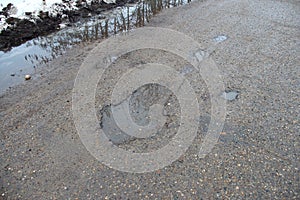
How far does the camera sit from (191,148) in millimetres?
3232

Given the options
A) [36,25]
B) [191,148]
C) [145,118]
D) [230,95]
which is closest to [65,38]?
[36,25]

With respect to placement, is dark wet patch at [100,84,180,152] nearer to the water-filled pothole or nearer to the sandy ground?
the sandy ground

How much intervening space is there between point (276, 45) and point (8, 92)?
576cm

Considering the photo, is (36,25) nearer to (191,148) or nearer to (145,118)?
(145,118)

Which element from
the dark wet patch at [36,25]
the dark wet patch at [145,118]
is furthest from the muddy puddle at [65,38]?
the dark wet patch at [145,118]

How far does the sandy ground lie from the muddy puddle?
2.08 ft

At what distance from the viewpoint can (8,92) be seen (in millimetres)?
4844

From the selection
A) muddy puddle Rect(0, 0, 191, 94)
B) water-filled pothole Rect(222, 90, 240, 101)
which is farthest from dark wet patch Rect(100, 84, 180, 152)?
muddy puddle Rect(0, 0, 191, 94)

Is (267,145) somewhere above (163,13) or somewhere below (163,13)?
below

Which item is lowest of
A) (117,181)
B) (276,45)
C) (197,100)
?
(117,181)

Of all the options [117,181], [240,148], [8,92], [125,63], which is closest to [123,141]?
[117,181]

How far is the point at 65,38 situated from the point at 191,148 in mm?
5322

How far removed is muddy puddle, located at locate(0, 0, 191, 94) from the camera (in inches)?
222

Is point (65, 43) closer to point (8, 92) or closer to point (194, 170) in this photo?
point (8, 92)
